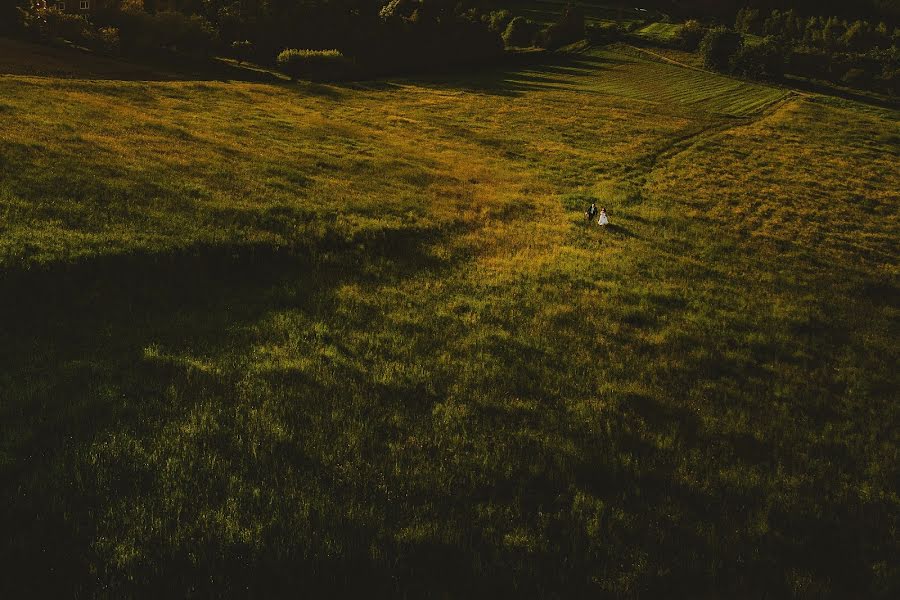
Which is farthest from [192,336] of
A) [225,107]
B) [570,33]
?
[570,33]

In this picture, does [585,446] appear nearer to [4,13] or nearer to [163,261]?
[163,261]

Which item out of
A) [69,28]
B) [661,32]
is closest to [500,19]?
[661,32]

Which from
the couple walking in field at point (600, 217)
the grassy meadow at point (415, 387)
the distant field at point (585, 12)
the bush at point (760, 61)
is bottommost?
the grassy meadow at point (415, 387)

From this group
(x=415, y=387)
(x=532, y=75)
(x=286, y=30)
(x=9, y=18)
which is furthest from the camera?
(x=532, y=75)

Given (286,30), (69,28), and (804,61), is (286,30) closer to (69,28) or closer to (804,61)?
(69,28)

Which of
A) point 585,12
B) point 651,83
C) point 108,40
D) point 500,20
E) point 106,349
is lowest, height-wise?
point 106,349

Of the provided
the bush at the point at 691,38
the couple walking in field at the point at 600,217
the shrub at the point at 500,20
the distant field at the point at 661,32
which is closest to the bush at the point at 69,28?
the couple walking in field at the point at 600,217

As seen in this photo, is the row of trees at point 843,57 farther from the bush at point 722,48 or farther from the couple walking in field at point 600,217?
the couple walking in field at point 600,217
